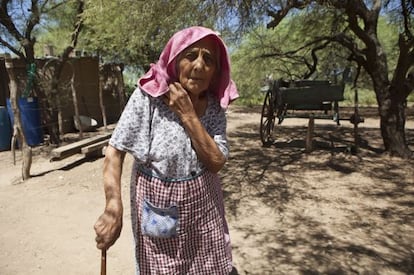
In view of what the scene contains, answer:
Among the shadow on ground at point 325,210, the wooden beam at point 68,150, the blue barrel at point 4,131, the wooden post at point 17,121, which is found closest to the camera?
the shadow on ground at point 325,210

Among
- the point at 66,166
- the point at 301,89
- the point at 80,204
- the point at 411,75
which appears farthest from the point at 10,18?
the point at 411,75

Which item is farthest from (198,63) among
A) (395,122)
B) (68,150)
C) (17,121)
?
(395,122)

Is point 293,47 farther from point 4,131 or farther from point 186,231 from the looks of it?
point 186,231

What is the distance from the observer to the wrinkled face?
1.47 m

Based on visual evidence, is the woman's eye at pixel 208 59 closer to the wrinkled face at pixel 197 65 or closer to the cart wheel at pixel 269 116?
the wrinkled face at pixel 197 65

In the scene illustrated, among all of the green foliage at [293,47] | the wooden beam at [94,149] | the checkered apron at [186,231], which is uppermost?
the green foliage at [293,47]

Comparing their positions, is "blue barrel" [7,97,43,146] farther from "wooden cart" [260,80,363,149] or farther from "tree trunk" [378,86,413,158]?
"tree trunk" [378,86,413,158]

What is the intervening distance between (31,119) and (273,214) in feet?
21.1

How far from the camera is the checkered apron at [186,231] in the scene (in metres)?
1.55

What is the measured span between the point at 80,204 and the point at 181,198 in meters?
3.33

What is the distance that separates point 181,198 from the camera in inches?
60.9

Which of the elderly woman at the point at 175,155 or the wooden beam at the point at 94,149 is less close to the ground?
the elderly woman at the point at 175,155

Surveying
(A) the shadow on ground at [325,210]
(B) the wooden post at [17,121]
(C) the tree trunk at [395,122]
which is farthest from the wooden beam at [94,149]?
(C) the tree trunk at [395,122]

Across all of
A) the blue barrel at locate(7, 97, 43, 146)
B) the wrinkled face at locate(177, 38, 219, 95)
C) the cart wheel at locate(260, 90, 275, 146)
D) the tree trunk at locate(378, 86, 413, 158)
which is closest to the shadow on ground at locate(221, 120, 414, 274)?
the tree trunk at locate(378, 86, 413, 158)
